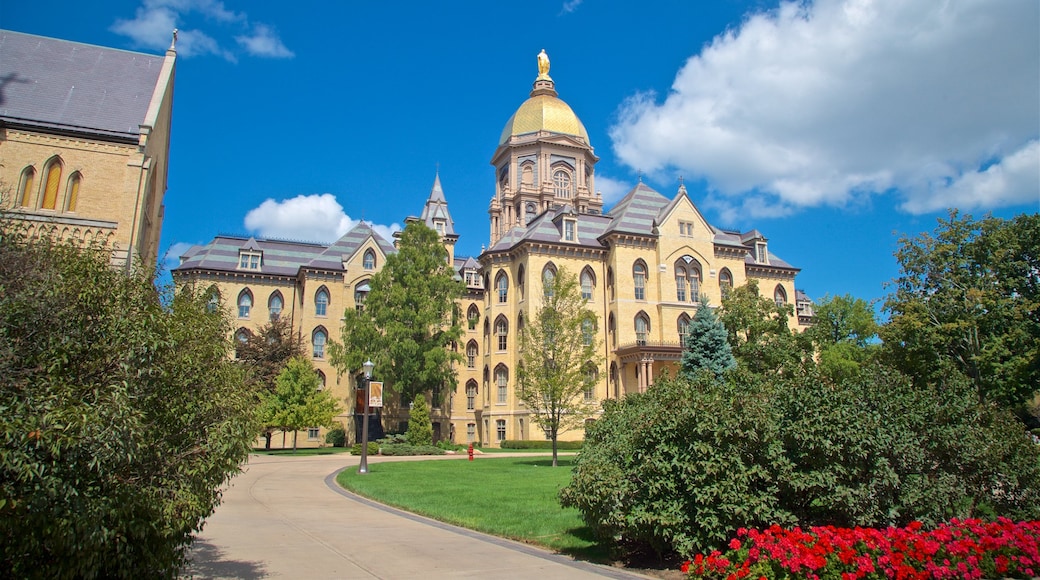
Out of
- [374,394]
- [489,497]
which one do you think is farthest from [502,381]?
[489,497]

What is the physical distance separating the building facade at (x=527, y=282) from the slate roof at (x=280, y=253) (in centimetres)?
11

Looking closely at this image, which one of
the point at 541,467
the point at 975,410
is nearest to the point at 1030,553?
the point at 975,410

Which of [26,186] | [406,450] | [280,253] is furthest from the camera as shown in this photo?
[280,253]

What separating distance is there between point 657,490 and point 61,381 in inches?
280

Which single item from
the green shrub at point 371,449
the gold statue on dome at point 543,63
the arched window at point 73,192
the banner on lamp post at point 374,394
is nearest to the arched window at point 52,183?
the arched window at point 73,192

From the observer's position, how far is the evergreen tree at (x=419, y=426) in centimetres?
3956

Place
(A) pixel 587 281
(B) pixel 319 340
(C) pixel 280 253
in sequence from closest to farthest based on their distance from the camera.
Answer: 1. (A) pixel 587 281
2. (B) pixel 319 340
3. (C) pixel 280 253

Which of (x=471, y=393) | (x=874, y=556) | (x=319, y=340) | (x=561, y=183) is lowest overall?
(x=874, y=556)

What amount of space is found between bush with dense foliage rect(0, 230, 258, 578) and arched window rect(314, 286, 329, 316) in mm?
44740

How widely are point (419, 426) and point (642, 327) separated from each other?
60.6 ft

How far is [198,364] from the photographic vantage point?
22.5ft

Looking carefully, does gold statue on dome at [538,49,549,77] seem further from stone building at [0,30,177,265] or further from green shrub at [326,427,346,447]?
stone building at [0,30,177,265]

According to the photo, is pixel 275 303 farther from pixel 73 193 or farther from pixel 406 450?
pixel 73 193

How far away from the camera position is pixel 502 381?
49.3 metres
